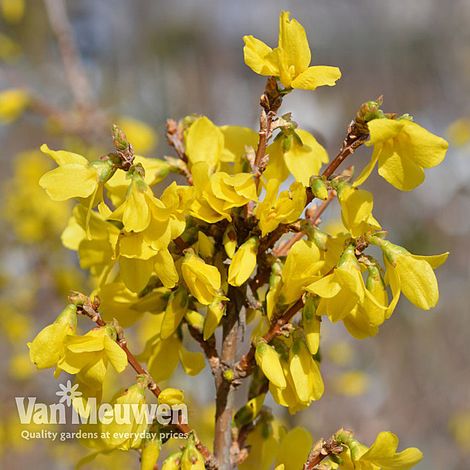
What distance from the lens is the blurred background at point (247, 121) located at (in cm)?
357

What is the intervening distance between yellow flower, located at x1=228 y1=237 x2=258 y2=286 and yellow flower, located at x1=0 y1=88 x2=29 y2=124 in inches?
112

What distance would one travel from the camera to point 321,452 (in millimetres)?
998

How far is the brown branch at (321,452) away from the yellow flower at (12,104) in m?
2.99

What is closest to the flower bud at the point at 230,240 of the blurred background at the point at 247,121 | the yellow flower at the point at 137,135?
the blurred background at the point at 247,121

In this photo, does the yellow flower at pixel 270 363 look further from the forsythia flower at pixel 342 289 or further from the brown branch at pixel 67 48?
the brown branch at pixel 67 48

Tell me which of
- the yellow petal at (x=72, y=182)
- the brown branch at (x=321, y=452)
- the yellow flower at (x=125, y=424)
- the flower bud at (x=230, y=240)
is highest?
the yellow petal at (x=72, y=182)

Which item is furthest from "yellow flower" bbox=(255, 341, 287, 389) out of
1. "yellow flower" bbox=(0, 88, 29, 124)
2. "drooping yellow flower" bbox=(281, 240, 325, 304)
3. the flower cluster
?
"yellow flower" bbox=(0, 88, 29, 124)

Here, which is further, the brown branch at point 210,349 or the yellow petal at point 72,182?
the brown branch at point 210,349

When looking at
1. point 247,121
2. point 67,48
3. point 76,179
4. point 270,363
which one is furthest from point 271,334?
point 247,121

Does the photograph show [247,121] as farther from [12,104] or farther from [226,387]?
[226,387]

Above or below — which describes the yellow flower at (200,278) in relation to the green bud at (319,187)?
below

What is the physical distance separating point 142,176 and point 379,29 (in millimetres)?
11922

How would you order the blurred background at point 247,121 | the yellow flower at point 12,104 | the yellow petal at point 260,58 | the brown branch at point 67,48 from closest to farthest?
the yellow petal at point 260,58
the brown branch at point 67,48
the yellow flower at point 12,104
the blurred background at point 247,121

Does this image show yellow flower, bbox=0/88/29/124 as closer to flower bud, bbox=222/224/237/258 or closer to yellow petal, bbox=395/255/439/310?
flower bud, bbox=222/224/237/258
